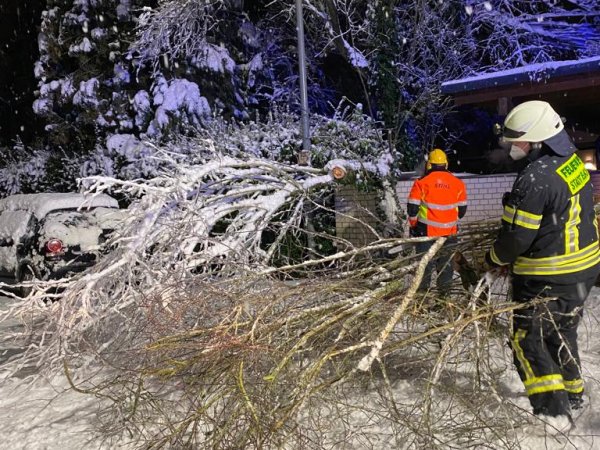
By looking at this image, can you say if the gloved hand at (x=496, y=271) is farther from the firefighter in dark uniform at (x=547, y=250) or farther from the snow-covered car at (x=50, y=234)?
the snow-covered car at (x=50, y=234)

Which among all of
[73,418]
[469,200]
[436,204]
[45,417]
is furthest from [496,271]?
[469,200]

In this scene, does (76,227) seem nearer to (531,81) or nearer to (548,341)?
(548,341)

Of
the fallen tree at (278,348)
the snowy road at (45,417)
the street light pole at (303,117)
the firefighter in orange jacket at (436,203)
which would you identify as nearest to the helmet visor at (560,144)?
the fallen tree at (278,348)

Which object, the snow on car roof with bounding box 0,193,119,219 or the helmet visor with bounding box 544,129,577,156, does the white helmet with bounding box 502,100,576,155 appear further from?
the snow on car roof with bounding box 0,193,119,219

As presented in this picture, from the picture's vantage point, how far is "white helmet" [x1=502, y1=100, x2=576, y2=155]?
3320mm

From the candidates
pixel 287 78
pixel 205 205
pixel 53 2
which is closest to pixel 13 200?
pixel 205 205

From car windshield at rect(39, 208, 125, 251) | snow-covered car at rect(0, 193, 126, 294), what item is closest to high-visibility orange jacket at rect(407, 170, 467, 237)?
snow-covered car at rect(0, 193, 126, 294)

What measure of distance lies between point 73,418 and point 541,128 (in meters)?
3.68

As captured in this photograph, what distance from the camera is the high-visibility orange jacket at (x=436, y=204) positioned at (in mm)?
5969

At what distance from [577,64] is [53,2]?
13.9 meters

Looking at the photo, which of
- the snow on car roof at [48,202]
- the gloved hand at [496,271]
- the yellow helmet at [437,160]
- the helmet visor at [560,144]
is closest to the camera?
the helmet visor at [560,144]

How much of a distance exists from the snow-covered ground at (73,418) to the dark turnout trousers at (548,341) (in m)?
0.18

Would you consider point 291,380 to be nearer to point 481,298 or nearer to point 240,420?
point 240,420

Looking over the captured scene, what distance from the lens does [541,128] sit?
10.9 ft
